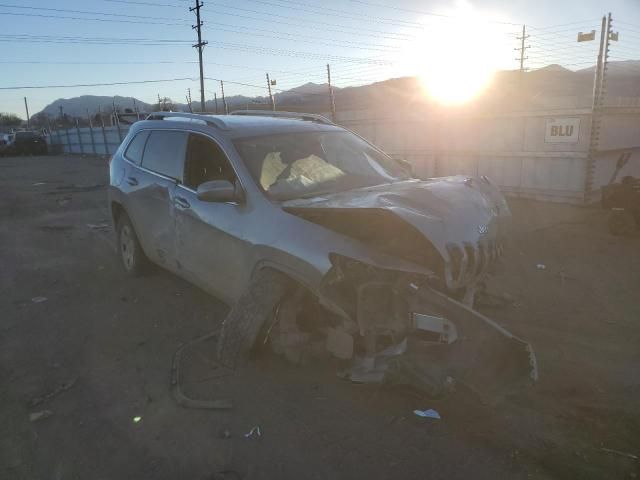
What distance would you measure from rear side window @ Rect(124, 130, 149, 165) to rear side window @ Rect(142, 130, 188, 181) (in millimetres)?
113

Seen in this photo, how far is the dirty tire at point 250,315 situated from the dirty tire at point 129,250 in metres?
2.46

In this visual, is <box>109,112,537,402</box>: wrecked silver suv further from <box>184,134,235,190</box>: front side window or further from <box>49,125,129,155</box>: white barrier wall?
<box>49,125,129,155</box>: white barrier wall

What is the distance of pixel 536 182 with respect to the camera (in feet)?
32.1

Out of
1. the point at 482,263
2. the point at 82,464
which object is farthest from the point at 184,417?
the point at 482,263

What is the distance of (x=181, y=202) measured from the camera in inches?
163

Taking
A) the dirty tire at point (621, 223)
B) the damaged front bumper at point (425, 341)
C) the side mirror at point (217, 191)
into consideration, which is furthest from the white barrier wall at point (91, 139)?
the damaged front bumper at point (425, 341)

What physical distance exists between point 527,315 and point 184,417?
3.20 meters

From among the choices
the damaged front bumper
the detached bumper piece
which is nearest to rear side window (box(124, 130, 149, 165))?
the damaged front bumper

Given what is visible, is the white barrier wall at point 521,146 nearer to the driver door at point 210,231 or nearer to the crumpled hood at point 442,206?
the crumpled hood at point 442,206

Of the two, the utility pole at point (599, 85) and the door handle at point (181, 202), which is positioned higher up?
the utility pole at point (599, 85)

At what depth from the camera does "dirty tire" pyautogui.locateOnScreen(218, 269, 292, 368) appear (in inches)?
125

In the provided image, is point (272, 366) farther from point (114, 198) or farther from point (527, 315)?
point (114, 198)

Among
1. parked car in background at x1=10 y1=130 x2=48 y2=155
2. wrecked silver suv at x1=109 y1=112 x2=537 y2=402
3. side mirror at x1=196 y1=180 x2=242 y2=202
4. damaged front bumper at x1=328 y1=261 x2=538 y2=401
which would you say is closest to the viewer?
damaged front bumper at x1=328 y1=261 x2=538 y2=401

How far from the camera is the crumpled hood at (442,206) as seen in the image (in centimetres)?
276
